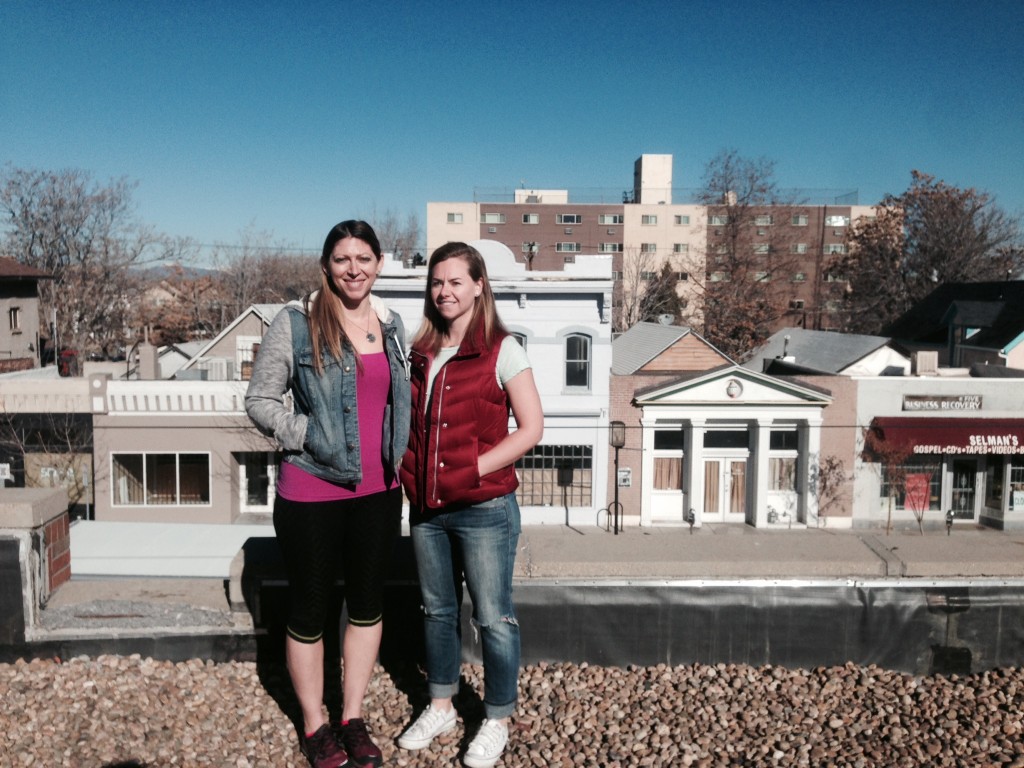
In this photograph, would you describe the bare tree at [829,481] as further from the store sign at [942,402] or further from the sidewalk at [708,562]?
the sidewalk at [708,562]

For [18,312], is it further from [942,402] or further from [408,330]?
[942,402]

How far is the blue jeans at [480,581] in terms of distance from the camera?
280 centimetres

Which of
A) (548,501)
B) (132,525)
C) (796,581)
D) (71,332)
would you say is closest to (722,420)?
(548,501)

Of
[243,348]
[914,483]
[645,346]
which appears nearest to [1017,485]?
[914,483]

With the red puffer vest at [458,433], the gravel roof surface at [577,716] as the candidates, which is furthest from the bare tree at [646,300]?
the red puffer vest at [458,433]

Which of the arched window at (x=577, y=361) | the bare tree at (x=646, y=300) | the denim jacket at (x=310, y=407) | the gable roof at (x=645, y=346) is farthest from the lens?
the bare tree at (x=646, y=300)

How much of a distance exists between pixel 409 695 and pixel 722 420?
18070 mm

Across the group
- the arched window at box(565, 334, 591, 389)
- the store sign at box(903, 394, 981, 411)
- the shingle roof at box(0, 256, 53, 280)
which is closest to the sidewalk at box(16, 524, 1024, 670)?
the arched window at box(565, 334, 591, 389)

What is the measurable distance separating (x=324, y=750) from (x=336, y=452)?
0.97 meters

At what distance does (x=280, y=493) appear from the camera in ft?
8.91

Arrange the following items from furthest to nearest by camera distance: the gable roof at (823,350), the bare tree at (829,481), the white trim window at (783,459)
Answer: the gable roof at (823,350)
the white trim window at (783,459)
the bare tree at (829,481)

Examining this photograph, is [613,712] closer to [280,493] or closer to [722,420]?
[280,493]

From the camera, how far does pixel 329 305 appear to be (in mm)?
2711

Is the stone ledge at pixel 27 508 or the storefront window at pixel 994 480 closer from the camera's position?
the stone ledge at pixel 27 508
